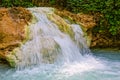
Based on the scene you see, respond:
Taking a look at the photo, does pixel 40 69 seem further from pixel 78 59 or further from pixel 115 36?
pixel 115 36

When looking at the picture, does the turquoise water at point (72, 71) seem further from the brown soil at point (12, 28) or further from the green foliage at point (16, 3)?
the green foliage at point (16, 3)

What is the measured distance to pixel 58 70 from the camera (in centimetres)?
690

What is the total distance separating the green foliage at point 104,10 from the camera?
343 inches

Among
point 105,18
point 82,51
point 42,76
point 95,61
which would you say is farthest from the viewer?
point 105,18

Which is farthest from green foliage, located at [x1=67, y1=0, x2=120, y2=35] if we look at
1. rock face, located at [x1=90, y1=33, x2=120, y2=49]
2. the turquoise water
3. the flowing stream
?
the turquoise water

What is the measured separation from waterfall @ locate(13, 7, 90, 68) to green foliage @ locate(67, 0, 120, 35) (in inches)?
33.2

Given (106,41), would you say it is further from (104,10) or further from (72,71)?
(72,71)

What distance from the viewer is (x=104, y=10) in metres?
8.78

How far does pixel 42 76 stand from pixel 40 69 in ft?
1.44

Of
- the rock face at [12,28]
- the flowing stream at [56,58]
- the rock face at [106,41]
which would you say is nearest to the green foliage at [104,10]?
the rock face at [106,41]

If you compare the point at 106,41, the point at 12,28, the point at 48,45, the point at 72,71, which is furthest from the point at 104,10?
the point at 12,28

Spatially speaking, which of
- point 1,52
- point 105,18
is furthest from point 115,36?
point 1,52

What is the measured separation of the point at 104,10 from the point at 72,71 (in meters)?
2.71

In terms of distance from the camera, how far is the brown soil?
23.3 ft
